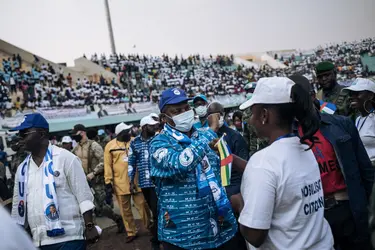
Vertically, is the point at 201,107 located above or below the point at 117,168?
above

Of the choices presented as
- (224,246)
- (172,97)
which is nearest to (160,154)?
(172,97)

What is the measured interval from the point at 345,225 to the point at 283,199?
1.15 metres

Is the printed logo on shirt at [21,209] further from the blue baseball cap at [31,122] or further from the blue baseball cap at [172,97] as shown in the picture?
the blue baseball cap at [172,97]

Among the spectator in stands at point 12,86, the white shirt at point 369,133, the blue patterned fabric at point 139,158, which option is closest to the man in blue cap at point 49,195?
the blue patterned fabric at point 139,158

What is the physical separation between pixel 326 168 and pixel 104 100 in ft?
67.6

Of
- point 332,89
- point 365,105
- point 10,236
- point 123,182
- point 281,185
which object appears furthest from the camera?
point 123,182

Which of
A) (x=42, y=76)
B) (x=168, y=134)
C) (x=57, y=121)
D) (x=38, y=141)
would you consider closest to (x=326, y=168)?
(x=168, y=134)

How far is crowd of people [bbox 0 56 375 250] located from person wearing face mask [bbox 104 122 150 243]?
263 cm

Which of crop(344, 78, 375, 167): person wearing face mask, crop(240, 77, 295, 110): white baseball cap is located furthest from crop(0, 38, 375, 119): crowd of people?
crop(240, 77, 295, 110): white baseball cap

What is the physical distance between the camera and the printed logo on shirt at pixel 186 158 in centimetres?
237

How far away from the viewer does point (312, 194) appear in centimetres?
157

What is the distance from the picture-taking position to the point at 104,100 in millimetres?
21844

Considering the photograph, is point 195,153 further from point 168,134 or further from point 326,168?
point 326,168

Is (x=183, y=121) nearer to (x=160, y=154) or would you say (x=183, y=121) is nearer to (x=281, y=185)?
(x=160, y=154)
